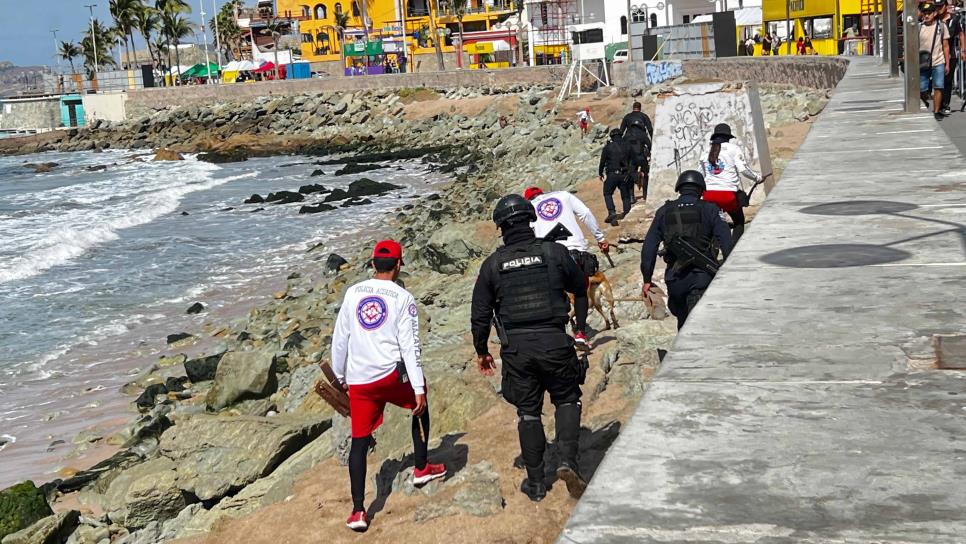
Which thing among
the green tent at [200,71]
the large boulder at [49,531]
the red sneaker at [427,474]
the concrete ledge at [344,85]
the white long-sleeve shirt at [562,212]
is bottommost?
the large boulder at [49,531]

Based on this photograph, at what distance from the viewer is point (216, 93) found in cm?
8062

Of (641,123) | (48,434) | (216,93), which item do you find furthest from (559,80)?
(48,434)

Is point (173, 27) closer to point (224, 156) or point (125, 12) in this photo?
point (125, 12)

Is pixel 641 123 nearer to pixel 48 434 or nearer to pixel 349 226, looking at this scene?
pixel 48 434

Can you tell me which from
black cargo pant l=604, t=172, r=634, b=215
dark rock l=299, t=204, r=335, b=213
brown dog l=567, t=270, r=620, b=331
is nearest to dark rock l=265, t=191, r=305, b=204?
dark rock l=299, t=204, r=335, b=213

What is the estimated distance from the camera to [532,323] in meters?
6.30

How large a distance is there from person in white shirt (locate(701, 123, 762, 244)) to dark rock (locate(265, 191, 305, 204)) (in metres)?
26.2

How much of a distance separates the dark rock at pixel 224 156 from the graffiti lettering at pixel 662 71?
21.2m

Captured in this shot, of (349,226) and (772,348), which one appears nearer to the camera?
(772,348)

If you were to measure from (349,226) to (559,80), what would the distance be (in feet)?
113

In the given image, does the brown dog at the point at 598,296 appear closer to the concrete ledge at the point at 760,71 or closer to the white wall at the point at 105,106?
the concrete ledge at the point at 760,71

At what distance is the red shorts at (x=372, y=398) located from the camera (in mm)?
6973

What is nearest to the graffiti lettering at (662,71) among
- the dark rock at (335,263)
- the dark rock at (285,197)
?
the dark rock at (285,197)

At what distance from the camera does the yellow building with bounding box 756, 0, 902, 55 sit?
41.6 metres
